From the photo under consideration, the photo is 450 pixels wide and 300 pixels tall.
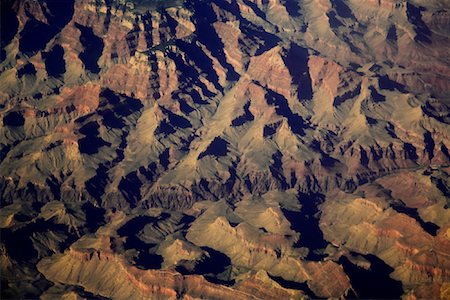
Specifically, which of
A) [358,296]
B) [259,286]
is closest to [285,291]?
[259,286]

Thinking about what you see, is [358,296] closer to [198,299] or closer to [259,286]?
[259,286]

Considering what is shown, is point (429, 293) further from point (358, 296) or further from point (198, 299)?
point (198, 299)

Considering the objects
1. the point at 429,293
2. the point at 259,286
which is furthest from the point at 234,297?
the point at 429,293

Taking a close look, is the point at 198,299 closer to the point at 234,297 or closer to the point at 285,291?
the point at 234,297

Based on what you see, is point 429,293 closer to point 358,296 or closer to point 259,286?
point 358,296

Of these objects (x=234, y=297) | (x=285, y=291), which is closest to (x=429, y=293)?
(x=285, y=291)

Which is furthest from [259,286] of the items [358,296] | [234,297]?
[358,296]
